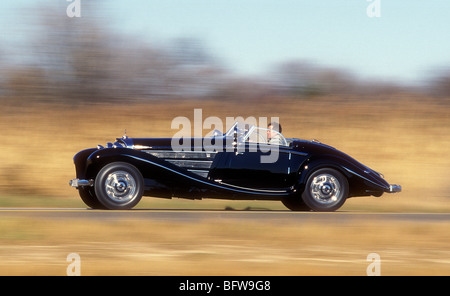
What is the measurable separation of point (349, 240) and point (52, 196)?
1052cm

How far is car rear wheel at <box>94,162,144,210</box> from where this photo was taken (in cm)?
1223

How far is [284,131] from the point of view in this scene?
25.0 metres

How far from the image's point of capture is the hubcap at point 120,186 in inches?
484

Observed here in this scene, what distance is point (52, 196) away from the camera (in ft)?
64.2

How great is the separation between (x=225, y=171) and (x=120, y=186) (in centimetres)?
171

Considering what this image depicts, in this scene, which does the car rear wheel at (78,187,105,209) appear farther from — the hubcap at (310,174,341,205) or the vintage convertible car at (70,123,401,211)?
the hubcap at (310,174,341,205)

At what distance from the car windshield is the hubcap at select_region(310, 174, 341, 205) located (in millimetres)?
821

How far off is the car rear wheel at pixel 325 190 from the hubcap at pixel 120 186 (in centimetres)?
283

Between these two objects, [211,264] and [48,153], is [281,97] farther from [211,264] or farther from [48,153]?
[211,264]

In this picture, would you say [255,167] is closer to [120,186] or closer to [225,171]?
[225,171]
